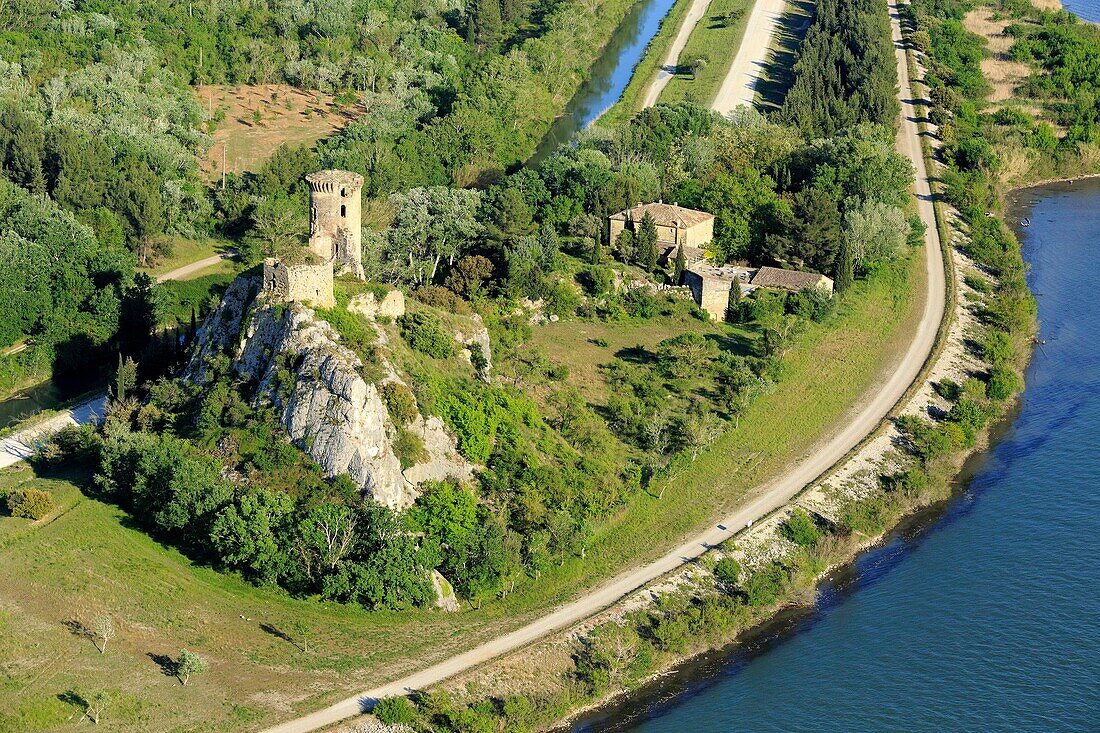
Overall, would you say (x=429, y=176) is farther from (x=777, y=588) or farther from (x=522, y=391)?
(x=777, y=588)

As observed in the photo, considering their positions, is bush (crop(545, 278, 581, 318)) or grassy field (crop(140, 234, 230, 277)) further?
grassy field (crop(140, 234, 230, 277))

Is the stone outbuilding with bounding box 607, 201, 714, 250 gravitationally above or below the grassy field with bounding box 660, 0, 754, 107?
below

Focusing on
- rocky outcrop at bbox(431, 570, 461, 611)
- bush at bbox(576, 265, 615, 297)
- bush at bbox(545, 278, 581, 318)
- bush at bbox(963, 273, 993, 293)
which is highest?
bush at bbox(963, 273, 993, 293)

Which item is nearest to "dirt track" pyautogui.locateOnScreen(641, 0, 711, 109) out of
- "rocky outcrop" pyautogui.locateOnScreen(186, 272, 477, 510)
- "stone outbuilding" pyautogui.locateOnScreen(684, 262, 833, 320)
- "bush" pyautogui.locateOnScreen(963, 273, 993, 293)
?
"bush" pyautogui.locateOnScreen(963, 273, 993, 293)

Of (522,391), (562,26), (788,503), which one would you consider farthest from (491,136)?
(788,503)

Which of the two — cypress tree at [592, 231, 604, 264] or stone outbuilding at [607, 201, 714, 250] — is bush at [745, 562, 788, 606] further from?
stone outbuilding at [607, 201, 714, 250]

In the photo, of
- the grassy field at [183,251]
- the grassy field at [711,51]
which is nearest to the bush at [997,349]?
the grassy field at [183,251]
